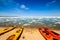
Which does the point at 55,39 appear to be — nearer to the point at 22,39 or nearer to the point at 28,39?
the point at 28,39

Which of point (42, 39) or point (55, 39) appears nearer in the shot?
point (55, 39)

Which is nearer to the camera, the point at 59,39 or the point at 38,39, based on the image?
the point at 59,39

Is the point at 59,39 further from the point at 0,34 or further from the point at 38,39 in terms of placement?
the point at 0,34

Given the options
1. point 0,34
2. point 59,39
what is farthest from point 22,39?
point 59,39

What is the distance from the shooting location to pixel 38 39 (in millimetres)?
10328

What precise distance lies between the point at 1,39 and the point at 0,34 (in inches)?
62.6

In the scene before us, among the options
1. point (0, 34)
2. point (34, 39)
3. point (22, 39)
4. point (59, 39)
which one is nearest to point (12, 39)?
point (22, 39)

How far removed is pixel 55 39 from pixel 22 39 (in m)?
4.15

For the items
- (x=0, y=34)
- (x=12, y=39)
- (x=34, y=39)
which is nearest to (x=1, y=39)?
(x=0, y=34)

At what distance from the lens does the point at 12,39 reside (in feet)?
27.3

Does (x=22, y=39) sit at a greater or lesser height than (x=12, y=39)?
lesser

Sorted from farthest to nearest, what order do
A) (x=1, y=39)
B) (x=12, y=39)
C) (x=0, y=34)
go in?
(x=0, y=34) < (x=1, y=39) < (x=12, y=39)

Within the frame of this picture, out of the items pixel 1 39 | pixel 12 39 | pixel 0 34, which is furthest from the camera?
pixel 0 34

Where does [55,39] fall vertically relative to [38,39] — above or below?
above
